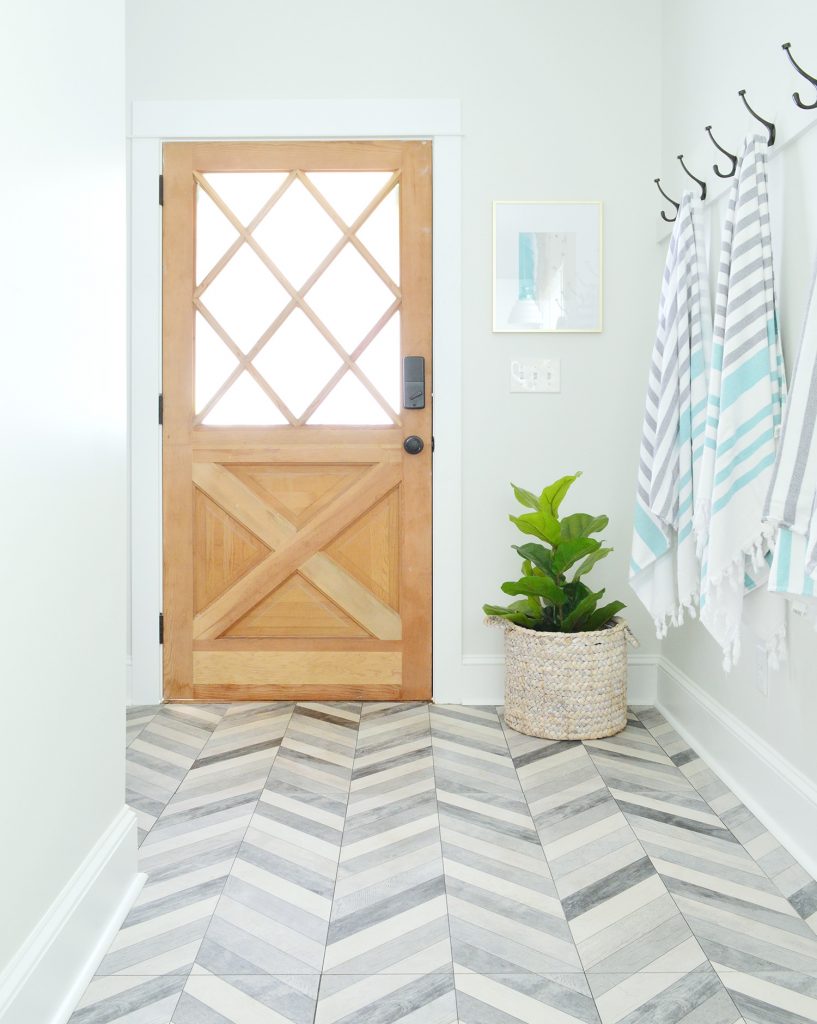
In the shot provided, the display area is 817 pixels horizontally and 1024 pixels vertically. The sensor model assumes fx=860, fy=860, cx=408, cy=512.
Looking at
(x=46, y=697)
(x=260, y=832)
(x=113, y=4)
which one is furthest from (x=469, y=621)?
(x=113, y=4)

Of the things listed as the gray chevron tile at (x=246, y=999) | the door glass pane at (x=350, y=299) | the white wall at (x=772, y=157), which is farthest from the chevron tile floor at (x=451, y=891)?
the door glass pane at (x=350, y=299)

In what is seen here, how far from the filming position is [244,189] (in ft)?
9.73

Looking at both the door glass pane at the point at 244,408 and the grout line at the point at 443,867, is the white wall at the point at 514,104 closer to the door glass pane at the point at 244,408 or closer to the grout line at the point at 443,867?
the door glass pane at the point at 244,408

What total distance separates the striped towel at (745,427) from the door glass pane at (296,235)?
1439mm

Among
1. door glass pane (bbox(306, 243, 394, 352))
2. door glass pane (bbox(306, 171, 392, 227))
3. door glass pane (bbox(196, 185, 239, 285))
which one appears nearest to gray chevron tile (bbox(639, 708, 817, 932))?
door glass pane (bbox(306, 243, 394, 352))

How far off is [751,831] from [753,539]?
65 cm

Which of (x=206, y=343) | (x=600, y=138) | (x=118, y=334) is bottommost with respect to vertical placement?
(x=118, y=334)

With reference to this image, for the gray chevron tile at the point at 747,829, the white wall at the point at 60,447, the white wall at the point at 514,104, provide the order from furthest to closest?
the white wall at the point at 514,104
the gray chevron tile at the point at 747,829
the white wall at the point at 60,447

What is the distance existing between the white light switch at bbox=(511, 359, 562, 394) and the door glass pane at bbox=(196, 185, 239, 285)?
1.08 m

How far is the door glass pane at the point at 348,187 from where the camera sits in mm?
2951

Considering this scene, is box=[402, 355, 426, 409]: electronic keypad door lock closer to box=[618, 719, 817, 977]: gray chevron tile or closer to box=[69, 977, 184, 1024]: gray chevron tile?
box=[618, 719, 817, 977]: gray chevron tile

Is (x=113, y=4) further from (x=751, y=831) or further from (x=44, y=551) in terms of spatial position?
(x=751, y=831)

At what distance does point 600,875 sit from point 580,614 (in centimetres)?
99

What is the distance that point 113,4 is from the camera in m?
1.59
